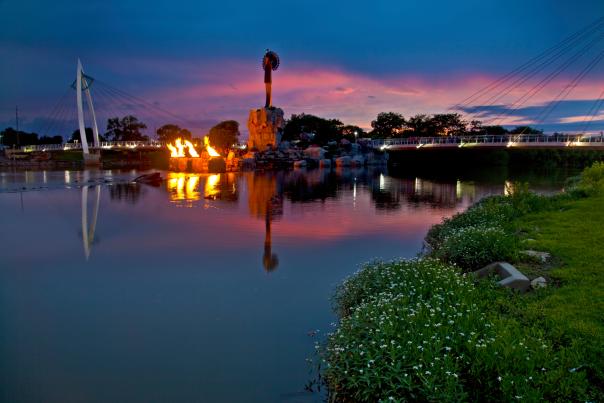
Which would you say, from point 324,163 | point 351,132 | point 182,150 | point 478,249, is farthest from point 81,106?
point 478,249

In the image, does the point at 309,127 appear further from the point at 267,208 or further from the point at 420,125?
the point at 267,208

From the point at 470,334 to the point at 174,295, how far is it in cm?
788

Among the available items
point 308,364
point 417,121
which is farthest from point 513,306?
point 417,121

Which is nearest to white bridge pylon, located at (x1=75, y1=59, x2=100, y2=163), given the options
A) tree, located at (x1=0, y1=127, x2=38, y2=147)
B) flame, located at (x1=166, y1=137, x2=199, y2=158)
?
flame, located at (x1=166, y1=137, x2=199, y2=158)

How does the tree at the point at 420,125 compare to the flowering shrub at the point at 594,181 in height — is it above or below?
above

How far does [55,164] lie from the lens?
82.9 m

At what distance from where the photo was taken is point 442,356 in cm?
588

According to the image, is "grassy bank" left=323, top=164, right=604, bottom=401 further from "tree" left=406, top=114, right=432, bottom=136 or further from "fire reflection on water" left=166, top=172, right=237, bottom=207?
"tree" left=406, top=114, right=432, bottom=136

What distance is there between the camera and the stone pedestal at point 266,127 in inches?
3349

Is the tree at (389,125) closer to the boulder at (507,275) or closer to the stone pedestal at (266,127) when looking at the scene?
the stone pedestal at (266,127)

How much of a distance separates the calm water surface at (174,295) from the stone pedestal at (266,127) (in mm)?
60040

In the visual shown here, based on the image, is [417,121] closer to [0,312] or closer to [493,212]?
[493,212]

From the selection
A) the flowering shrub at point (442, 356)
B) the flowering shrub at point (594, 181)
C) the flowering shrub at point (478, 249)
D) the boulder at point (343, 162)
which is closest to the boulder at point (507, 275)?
the flowering shrub at point (478, 249)

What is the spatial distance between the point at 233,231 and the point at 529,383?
626 inches
